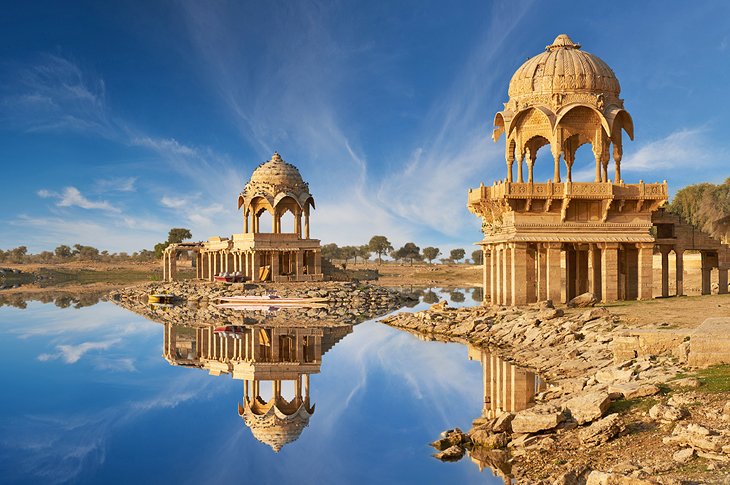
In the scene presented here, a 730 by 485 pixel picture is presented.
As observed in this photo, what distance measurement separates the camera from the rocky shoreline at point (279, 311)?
3784 centimetres

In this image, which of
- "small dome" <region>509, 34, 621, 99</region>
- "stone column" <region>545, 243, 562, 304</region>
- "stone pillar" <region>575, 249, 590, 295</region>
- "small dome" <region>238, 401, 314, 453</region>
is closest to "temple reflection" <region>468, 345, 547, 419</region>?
"small dome" <region>238, 401, 314, 453</region>

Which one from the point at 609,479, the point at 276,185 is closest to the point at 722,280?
the point at 609,479

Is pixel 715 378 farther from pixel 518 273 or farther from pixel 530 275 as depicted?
pixel 530 275

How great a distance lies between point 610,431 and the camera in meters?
10.4

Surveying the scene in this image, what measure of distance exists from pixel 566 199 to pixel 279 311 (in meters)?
20.3

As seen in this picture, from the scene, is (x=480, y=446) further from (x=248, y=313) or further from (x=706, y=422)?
(x=248, y=313)

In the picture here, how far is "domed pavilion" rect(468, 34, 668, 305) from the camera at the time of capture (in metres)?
27.7

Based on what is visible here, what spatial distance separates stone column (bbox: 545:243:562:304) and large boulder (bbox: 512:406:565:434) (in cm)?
1635

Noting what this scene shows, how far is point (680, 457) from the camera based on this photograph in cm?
879

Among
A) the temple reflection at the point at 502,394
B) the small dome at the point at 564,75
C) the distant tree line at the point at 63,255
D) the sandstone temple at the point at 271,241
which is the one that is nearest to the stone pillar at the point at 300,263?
the sandstone temple at the point at 271,241

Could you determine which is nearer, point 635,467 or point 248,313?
point 635,467

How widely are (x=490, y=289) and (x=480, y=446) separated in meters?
19.8

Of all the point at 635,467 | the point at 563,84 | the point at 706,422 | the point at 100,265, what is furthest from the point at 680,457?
the point at 100,265

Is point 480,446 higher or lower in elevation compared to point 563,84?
lower
